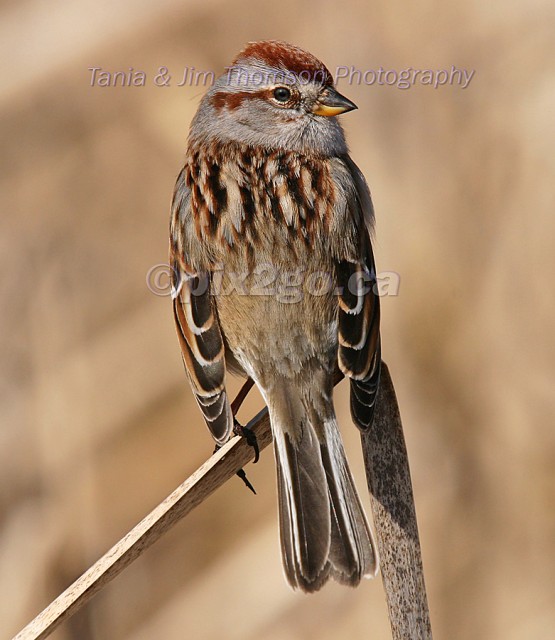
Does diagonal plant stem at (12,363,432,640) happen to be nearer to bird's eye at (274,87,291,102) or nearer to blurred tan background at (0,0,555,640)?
bird's eye at (274,87,291,102)

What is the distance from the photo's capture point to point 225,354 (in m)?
2.40

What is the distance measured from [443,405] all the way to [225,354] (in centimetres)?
110

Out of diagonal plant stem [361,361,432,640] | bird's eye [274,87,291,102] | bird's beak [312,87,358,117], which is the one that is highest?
bird's eye [274,87,291,102]

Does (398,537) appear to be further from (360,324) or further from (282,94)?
(282,94)

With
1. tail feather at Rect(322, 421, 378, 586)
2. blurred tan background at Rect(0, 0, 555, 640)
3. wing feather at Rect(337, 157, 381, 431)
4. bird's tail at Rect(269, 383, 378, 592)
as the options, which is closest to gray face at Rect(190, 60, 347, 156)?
wing feather at Rect(337, 157, 381, 431)

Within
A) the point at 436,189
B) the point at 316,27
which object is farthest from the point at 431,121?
the point at 316,27

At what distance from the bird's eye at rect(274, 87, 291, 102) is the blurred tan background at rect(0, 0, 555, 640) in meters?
0.58

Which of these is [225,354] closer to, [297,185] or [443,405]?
[297,185]

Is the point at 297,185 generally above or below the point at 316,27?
below

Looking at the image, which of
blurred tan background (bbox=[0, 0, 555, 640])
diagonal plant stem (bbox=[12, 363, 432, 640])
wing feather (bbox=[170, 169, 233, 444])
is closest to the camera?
diagonal plant stem (bbox=[12, 363, 432, 640])

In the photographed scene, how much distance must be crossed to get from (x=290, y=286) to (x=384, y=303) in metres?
1.06

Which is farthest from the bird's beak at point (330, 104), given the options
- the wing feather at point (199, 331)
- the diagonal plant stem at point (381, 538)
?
the diagonal plant stem at point (381, 538)

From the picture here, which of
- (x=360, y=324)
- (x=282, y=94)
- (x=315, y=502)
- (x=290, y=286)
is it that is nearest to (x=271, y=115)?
(x=282, y=94)

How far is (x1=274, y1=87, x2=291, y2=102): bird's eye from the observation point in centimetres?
262
